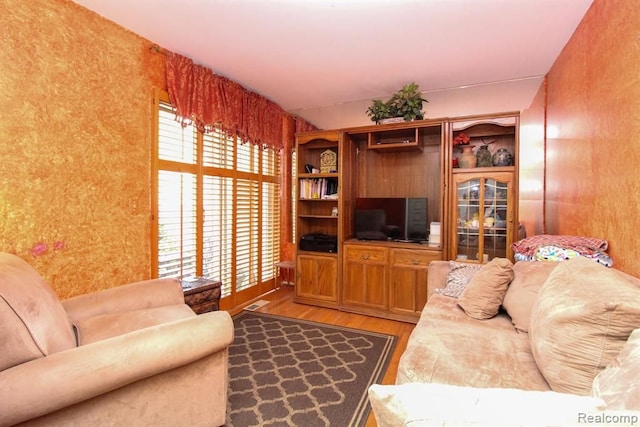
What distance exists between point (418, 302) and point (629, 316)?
2194mm

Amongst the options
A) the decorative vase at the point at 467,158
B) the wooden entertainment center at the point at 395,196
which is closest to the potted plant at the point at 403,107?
the wooden entertainment center at the point at 395,196

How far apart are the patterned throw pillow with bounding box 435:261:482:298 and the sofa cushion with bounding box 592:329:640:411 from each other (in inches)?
52.6

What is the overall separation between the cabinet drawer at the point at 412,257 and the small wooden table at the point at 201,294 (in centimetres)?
178

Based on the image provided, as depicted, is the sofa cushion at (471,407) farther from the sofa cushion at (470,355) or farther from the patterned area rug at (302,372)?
the patterned area rug at (302,372)

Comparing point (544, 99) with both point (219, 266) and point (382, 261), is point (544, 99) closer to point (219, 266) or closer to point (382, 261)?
point (382, 261)

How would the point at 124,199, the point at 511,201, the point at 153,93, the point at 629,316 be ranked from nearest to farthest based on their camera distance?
the point at 629,316, the point at 124,199, the point at 153,93, the point at 511,201

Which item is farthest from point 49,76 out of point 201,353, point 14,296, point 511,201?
point 511,201

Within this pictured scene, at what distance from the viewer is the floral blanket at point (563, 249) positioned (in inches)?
71.2

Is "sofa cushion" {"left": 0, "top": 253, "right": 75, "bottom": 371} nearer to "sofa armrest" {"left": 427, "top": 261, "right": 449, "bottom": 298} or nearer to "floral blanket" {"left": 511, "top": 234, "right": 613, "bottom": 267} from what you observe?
"sofa armrest" {"left": 427, "top": 261, "right": 449, "bottom": 298}

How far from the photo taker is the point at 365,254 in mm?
3398

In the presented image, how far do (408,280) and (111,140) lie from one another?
2900 mm

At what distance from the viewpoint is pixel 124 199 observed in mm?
2432

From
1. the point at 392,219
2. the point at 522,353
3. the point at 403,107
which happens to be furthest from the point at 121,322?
the point at 403,107

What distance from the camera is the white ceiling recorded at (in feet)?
6.95
